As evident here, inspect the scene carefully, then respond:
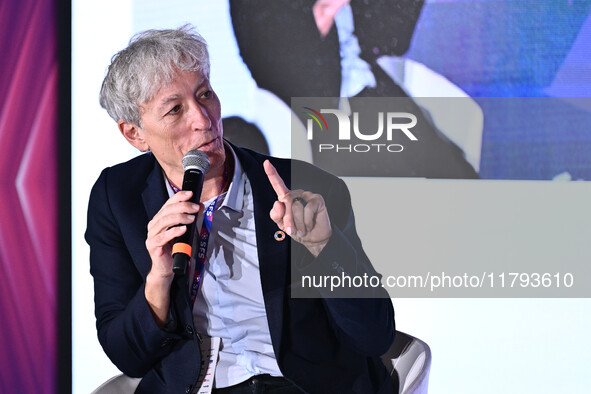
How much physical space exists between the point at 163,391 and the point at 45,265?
4.17 feet

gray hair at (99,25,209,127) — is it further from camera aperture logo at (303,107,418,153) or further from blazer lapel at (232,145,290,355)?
camera aperture logo at (303,107,418,153)

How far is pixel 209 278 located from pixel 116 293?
0.24 meters

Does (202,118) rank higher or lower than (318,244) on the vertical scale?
higher

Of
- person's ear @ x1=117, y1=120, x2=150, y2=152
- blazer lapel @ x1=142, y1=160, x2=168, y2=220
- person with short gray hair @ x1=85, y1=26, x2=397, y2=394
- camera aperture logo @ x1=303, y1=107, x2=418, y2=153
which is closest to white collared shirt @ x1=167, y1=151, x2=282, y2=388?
person with short gray hair @ x1=85, y1=26, x2=397, y2=394

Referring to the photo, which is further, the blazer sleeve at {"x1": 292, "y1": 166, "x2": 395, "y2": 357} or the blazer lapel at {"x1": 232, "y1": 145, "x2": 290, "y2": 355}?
the blazer lapel at {"x1": 232, "y1": 145, "x2": 290, "y2": 355}

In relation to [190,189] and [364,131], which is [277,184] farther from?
[364,131]

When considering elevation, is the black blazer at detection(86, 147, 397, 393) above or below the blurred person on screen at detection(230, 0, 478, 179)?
below

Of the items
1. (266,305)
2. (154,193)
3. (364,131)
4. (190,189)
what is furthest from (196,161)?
(364,131)

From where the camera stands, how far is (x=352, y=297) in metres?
1.28

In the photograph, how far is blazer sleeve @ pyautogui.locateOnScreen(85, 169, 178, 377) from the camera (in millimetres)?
1400

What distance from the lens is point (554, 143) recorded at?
2182 mm

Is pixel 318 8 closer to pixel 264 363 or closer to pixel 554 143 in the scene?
pixel 554 143

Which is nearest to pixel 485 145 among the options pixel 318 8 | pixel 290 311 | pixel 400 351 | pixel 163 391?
pixel 318 8

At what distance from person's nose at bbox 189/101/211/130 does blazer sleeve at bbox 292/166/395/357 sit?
0.34 m
